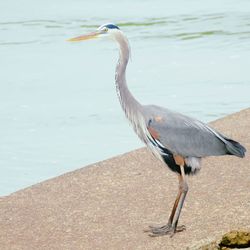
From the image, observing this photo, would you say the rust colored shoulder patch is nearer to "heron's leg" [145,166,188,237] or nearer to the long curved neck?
the long curved neck

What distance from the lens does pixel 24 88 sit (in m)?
13.4

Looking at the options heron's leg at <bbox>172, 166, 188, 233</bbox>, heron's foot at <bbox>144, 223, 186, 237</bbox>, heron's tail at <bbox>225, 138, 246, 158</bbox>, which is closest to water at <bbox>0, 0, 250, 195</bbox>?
heron's foot at <bbox>144, 223, 186, 237</bbox>

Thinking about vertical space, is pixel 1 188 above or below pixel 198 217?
below

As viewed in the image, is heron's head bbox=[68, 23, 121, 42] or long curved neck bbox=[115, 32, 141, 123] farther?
heron's head bbox=[68, 23, 121, 42]

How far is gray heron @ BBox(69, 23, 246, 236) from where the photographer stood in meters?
6.69

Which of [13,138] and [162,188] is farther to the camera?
[13,138]

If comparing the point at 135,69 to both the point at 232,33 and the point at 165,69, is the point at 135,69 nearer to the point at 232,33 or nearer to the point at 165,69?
the point at 165,69

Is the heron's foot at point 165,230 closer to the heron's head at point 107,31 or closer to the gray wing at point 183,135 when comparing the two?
the gray wing at point 183,135

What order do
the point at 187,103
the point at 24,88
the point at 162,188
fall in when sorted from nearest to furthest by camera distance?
the point at 162,188, the point at 187,103, the point at 24,88

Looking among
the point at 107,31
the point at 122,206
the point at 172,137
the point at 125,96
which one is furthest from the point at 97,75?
the point at 172,137

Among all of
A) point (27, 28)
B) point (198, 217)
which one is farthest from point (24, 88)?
point (198, 217)

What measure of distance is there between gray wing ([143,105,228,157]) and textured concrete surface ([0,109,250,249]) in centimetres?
53

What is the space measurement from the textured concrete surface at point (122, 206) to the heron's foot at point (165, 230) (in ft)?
0.13

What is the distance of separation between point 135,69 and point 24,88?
2.03 metres
